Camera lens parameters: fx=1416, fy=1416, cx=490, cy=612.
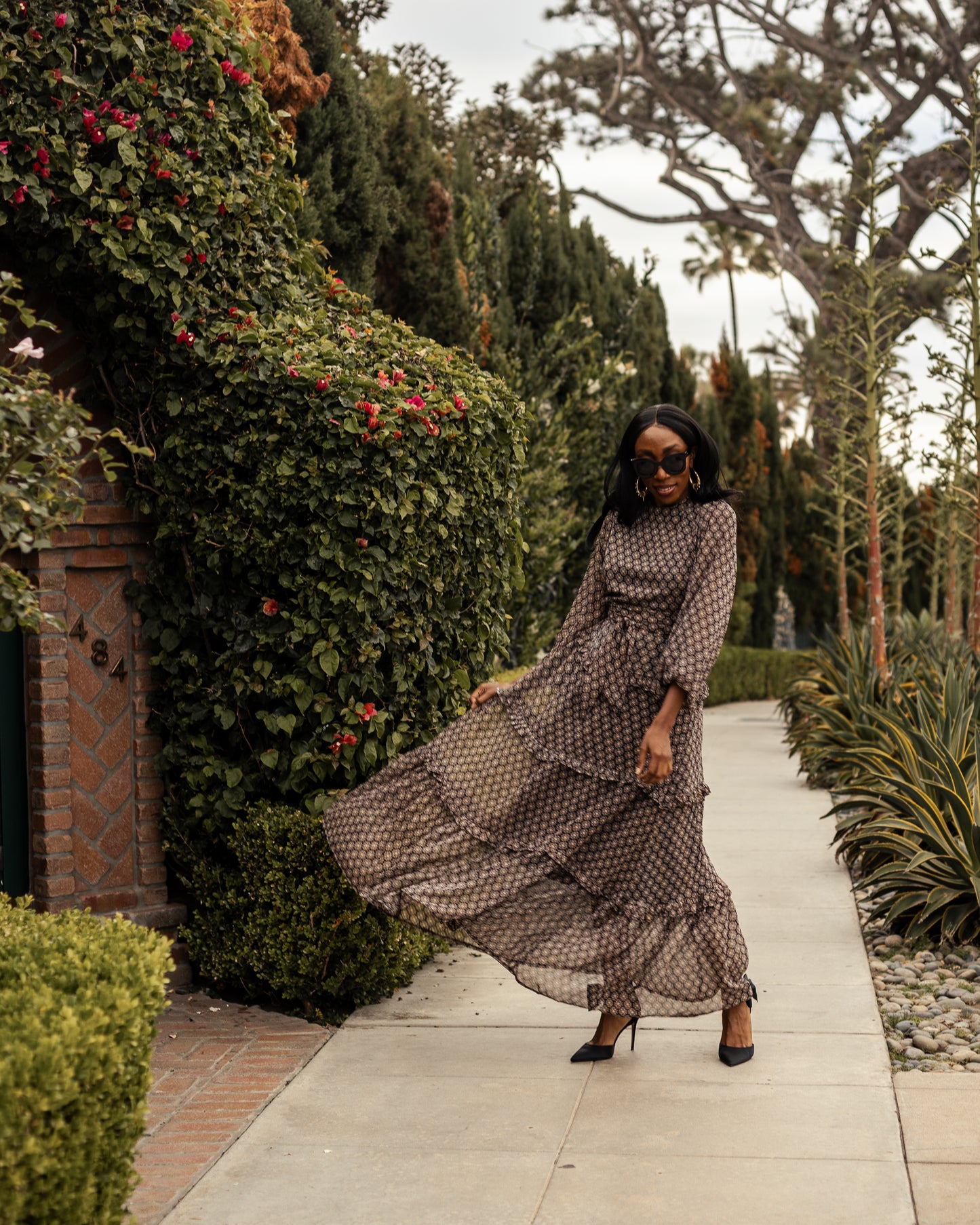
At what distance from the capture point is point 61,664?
207 inches

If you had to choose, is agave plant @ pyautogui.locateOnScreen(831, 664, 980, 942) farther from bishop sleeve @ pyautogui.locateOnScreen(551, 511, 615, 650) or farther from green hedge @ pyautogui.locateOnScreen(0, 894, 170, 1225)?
green hedge @ pyautogui.locateOnScreen(0, 894, 170, 1225)

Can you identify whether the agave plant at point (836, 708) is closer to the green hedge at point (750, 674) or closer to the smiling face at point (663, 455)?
the smiling face at point (663, 455)

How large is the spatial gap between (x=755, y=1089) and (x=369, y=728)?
180cm

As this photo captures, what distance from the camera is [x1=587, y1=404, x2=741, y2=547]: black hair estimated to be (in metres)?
4.42

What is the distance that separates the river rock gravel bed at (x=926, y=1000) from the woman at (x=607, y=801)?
614 mm

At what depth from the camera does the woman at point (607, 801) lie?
4.38 meters

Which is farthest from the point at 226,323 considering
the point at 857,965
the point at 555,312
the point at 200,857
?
the point at 555,312

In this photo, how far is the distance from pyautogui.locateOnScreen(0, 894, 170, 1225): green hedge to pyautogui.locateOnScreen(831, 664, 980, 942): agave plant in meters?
3.67

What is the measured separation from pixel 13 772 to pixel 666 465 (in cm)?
272

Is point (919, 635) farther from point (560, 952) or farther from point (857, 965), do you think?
point (560, 952)

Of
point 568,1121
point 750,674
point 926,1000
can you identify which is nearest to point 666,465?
point 568,1121

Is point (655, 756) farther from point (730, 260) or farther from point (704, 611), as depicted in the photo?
point (730, 260)

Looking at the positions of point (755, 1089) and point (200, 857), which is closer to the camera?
point (755, 1089)

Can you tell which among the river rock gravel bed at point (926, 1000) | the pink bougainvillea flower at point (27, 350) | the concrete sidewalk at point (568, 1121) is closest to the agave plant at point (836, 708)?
the river rock gravel bed at point (926, 1000)
